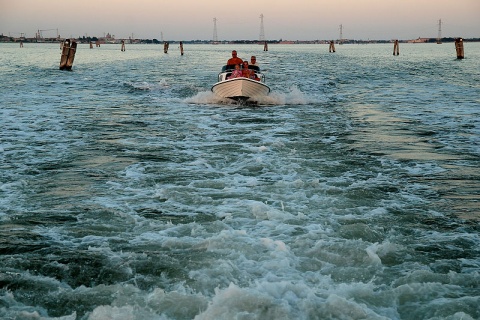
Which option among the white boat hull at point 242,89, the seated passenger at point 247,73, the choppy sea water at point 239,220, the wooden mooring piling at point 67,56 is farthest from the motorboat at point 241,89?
the wooden mooring piling at point 67,56

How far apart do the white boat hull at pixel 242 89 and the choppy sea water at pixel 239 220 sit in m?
5.67

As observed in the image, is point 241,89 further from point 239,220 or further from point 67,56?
point 67,56

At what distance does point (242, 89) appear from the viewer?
72.2 feet

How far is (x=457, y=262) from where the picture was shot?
5.96 meters

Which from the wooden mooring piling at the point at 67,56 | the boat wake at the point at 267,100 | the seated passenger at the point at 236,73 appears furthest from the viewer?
the wooden mooring piling at the point at 67,56

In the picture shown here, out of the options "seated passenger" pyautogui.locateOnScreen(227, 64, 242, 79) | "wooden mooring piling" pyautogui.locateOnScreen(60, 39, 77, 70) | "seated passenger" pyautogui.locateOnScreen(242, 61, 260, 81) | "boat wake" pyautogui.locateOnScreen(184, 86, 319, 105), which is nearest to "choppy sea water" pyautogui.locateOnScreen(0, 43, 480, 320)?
"seated passenger" pyautogui.locateOnScreen(227, 64, 242, 79)

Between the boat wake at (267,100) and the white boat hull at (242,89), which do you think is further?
the boat wake at (267,100)

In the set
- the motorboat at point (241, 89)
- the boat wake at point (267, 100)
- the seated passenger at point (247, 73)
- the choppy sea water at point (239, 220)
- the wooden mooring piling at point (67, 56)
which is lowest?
the choppy sea water at point (239, 220)

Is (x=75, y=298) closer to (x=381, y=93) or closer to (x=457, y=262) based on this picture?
(x=457, y=262)

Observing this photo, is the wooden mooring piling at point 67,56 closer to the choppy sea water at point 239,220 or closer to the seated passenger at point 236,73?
the seated passenger at point 236,73

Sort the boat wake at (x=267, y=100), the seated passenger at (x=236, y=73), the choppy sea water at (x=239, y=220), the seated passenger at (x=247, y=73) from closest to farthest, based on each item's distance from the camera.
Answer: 1. the choppy sea water at (x=239, y=220)
2. the seated passenger at (x=236, y=73)
3. the seated passenger at (x=247, y=73)
4. the boat wake at (x=267, y=100)

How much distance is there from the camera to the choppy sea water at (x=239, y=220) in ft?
16.7

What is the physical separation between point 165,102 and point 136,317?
62.1 feet

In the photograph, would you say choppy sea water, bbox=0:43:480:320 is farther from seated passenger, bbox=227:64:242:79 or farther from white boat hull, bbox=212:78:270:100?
seated passenger, bbox=227:64:242:79
